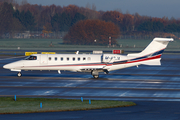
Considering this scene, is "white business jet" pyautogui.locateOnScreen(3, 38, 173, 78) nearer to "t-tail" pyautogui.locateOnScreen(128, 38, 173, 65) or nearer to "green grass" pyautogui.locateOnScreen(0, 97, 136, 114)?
"t-tail" pyautogui.locateOnScreen(128, 38, 173, 65)

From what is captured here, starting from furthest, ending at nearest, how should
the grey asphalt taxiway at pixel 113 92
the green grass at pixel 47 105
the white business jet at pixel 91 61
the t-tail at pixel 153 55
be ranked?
the t-tail at pixel 153 55
the white business jet at pixel 91 61
the green grass at pixel 47 105
the grey asphalt taxiway at pixel 113 92

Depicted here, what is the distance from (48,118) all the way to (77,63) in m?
19.2

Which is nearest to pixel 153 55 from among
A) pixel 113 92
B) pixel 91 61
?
pixel 91 61

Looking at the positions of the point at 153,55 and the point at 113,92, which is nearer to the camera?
the point at 113,92

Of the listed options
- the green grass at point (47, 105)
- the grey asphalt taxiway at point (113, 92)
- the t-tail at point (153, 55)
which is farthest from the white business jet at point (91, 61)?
the green grass at point (47, 105)

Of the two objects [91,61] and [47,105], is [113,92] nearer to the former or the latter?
[47,105]

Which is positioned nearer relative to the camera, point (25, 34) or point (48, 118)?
point (48, 118)

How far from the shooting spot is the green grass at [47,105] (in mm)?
19009

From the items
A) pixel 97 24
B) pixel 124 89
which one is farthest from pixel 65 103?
pixel 97 24

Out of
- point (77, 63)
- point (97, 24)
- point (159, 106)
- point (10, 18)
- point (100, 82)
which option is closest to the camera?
point (159, 106)

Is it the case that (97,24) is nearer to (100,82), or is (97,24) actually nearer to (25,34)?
(25,34)

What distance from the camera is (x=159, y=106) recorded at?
20.3 meters

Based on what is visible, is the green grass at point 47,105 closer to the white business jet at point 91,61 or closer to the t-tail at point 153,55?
the white business jet at point 91,61

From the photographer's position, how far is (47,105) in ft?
67.1
